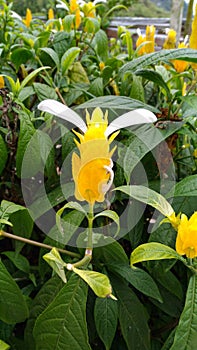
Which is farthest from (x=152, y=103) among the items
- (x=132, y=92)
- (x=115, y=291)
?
(x=115, y=291)

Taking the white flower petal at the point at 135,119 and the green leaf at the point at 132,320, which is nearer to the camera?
the white flower petal at the point at 135,119

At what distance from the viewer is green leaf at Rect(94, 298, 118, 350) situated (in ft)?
2.04

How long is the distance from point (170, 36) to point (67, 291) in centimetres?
70

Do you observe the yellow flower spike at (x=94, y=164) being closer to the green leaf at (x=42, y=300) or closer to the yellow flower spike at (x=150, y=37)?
the green leaf at (x=42, y=300)

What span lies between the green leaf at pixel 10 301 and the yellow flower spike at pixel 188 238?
0.23 meters

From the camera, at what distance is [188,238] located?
20.4 inches

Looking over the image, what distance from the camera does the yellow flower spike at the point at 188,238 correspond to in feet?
1.70

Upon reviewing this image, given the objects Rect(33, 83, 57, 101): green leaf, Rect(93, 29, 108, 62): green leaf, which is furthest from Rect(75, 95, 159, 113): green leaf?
Rect(93, 29, 108, 62): green leaf

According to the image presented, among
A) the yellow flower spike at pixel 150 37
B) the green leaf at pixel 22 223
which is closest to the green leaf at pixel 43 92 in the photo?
the green leaf at pixel 22 223

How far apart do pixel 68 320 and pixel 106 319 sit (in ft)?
0.33

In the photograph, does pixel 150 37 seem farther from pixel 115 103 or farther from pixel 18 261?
pixel 18 261

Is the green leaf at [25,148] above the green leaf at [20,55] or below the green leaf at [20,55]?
below

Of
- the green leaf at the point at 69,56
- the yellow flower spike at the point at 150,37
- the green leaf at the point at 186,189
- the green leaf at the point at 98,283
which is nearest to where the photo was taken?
the green leaf at the point at 98,283

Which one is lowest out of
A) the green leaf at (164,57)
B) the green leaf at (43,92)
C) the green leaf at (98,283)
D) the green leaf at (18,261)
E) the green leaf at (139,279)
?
the green leaf at (18,261)
